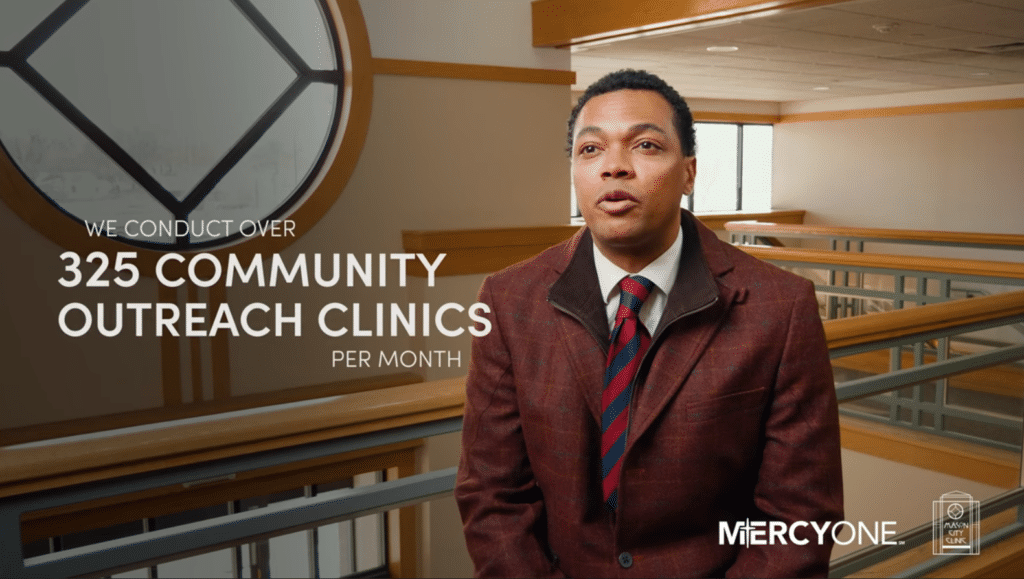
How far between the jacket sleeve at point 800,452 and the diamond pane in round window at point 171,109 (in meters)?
3.97

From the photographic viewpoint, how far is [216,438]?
119 cm

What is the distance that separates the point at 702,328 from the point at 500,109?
4.47m

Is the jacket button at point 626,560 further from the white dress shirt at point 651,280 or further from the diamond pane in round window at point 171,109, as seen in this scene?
the diamond pane in round window at point 171,109

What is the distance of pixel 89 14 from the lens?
14.3 feet

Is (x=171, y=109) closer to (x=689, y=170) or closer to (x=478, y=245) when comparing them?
(x=478, y=245)

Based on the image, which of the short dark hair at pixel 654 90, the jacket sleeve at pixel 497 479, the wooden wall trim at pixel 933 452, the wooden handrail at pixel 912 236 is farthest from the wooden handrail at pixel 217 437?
the wooden handrail at pixel 912 236

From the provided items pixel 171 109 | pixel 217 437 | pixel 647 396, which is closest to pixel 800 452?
pixel 647 396

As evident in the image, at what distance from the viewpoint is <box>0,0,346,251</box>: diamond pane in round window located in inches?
166

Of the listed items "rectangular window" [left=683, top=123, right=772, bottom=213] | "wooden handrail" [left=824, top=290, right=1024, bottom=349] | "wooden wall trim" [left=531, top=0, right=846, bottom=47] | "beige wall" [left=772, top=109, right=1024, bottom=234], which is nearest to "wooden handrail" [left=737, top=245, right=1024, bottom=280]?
"wooden handrail" [left=824, top=290, right=1024, bottom=349]

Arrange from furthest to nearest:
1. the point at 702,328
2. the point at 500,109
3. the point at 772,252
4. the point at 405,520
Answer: the point at 500,109 < the point at 405,520 < the point at 772,252 < the point at 702,328

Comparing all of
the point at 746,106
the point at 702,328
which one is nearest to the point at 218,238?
the point at 702,328

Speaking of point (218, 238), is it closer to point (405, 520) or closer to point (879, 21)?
point (405, 520)

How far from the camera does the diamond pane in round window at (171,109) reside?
13.8 ft

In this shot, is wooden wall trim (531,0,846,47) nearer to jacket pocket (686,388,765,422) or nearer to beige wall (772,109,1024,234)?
jacket pocket (686,388,765,422)
